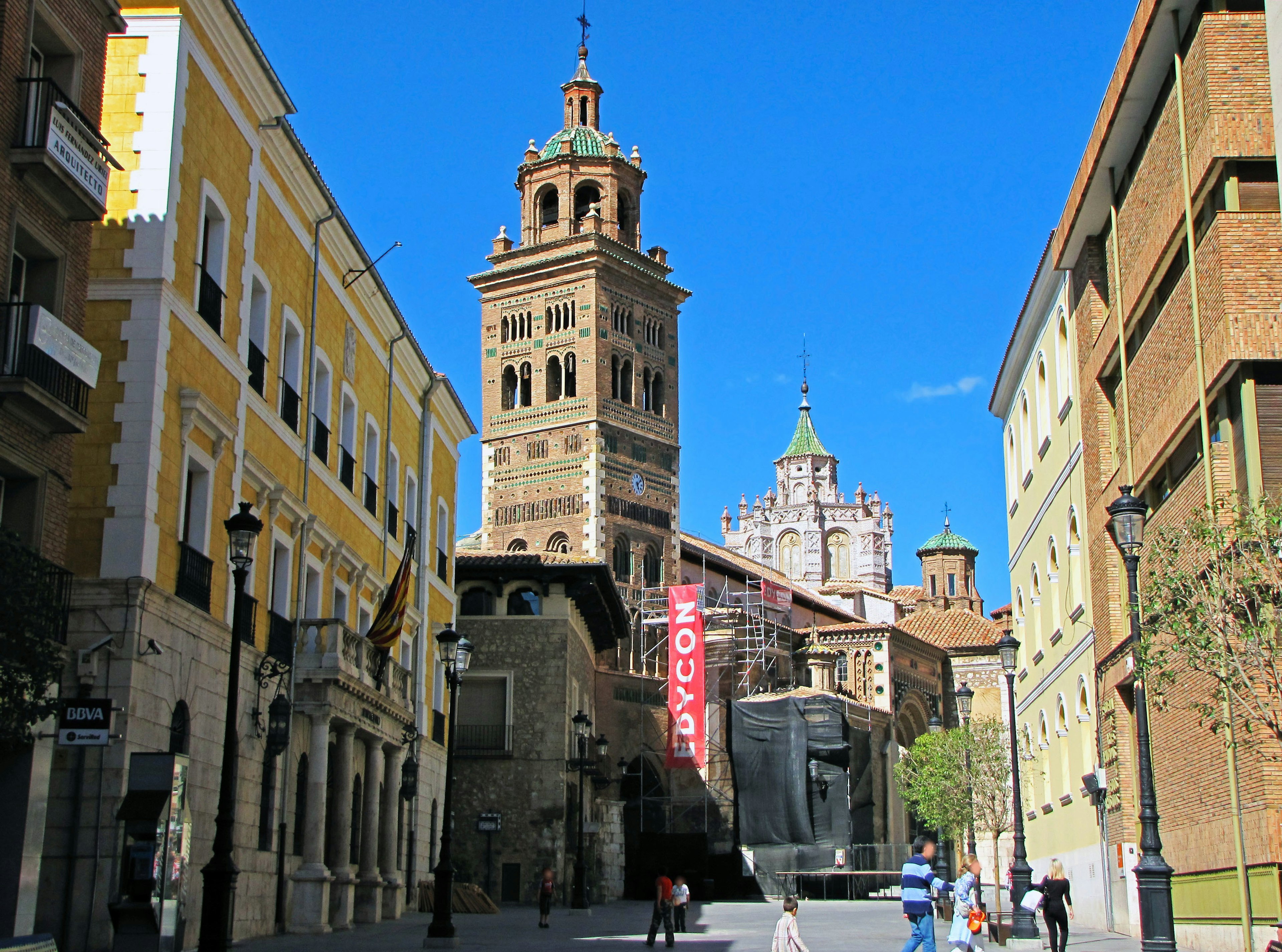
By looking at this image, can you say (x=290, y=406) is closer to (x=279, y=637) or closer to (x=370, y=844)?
(x=279, y=637)

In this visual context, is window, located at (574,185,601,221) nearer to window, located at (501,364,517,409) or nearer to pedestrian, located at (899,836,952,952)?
window, located at (501,364,517,409)

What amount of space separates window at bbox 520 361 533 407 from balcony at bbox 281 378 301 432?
52822mm

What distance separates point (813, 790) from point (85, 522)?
1892 inches

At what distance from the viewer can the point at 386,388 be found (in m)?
32.2

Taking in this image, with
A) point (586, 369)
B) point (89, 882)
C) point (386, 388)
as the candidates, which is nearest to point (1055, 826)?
point (386, 388)

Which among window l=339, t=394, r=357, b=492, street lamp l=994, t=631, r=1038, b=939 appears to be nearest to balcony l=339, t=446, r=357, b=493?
window l=339, t=394, r=357, b=492

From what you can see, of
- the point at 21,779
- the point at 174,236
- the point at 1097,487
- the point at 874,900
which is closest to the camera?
the point at 21,779

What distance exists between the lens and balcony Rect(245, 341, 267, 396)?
22734mm

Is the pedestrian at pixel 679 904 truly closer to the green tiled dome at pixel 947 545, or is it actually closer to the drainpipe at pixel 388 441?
the drainpipe at pixel 388 441

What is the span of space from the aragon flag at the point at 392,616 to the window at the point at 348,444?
226 centimetres

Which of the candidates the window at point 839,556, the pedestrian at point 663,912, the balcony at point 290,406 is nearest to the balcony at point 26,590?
the balcony at point 290,406

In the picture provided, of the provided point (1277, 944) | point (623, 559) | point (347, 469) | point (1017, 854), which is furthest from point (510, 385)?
point (1277, 944)

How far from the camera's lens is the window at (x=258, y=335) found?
22.8m

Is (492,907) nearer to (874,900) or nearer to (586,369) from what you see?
(874,900)
